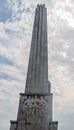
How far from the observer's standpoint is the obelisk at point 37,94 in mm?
28453

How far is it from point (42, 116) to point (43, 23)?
11.1 metres

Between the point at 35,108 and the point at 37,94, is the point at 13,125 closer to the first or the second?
the point at 35,108

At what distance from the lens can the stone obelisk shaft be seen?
30062mm

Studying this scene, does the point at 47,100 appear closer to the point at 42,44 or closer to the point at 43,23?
the point at 42,44

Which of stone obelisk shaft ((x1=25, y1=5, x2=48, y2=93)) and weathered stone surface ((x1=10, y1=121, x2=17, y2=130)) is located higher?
stone obelisk shaft ((x1=25, y1=5, x2=48, y2=93))

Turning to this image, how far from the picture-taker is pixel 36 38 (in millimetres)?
32312

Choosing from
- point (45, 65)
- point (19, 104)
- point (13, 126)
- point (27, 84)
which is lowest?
point (13, 126)

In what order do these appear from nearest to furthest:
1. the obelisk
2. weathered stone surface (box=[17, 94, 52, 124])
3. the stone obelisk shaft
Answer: the obelisk < weathered stone surface (box=[17, 94, 52, 124]) < the stone obelisk shaft

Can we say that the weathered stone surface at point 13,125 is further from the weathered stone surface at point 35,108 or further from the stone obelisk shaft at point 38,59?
the stone obelisk shaft at point 38,59

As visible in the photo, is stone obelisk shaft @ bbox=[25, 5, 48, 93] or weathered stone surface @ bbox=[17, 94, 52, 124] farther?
stone obelisk shaft @ bbox=[25, 5, 48, 93]

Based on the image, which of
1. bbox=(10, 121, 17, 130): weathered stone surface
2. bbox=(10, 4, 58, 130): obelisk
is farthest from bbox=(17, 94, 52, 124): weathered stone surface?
bbox=(10, 121, 17, 130): weathered stone surface

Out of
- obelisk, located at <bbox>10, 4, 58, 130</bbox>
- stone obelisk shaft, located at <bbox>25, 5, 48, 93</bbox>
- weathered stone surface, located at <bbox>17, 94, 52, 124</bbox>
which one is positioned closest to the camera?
obelisk, located at <bbox>10, 4, 58, 130</bbox>

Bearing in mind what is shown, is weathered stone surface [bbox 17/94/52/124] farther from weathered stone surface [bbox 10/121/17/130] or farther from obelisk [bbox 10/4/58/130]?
weathered stone surface [bbox 10/121/17/130]

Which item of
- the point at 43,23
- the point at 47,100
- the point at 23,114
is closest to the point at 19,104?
the point at 23,114
